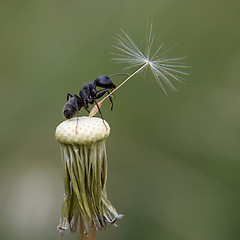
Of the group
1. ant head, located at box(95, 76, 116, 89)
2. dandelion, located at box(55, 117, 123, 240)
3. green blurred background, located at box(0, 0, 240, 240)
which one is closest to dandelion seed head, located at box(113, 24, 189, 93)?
ant head, located at box(95, 76, 116, 89)

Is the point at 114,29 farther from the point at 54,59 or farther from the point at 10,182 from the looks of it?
the point at 10,182

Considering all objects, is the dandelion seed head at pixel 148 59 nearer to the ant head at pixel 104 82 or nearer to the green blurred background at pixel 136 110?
the ant head at pixel 104 82

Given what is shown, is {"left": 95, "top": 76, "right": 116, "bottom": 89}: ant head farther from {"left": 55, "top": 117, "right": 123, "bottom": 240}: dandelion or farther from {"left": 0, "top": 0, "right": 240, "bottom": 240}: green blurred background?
{"left": 0, "top": 0, "right": 240, "bottom": 240}: green blurred background

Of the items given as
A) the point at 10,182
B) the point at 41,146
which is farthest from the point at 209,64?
→ the point at 10,182

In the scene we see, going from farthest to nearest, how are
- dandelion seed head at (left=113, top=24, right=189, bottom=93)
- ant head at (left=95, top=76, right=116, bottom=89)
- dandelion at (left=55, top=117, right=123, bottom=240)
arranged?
1. dandelion seed head at (left=113, top=24, right=189, bottom=93)
2. ant head at (left=95, top=76, right=116, bottom=89)
3. dandelion at (left=55, top=117, right=123, bottom=240)

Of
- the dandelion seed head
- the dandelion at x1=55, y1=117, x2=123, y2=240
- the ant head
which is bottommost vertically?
the dandelion at x1=55, y1=117, x2=123, y2=240

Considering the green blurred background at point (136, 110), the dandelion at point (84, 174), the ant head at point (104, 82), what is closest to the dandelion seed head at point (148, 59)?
the ant head at point (104, 82)
